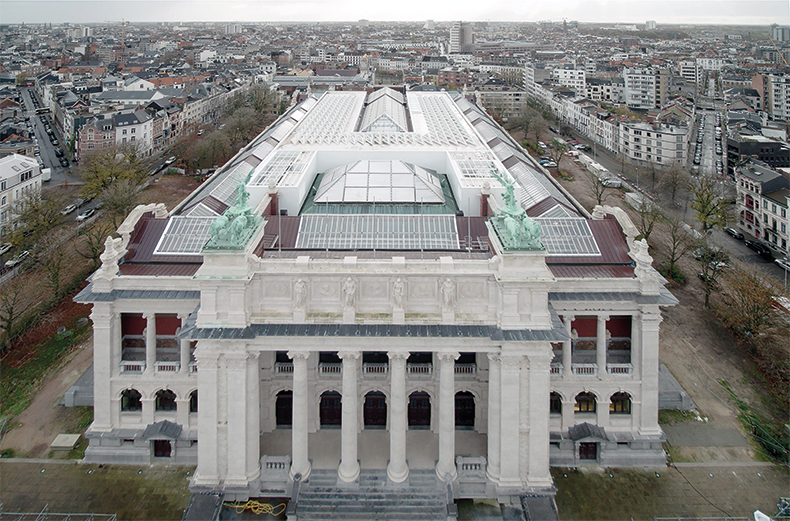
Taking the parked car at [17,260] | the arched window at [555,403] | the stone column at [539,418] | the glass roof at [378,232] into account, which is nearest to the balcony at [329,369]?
the glass roof at [378,232]

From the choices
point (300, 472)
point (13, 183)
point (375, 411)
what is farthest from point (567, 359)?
point (13, 183)

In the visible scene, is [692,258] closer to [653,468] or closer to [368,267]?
[653,468]

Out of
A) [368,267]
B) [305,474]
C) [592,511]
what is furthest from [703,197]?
[305,474]

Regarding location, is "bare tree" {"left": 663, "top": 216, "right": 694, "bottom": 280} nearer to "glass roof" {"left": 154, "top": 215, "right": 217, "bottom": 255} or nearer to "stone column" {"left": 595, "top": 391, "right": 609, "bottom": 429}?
"stone column" {"left": 595, "top": 391, "right": 609, "bottom": 429}

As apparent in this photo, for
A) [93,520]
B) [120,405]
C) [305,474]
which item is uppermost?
[120,405]

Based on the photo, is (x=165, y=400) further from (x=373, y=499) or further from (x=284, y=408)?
(x=373, y=499)

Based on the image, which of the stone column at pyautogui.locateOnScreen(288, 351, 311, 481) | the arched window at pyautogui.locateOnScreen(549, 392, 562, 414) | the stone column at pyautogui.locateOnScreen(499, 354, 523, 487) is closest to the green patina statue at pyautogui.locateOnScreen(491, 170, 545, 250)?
the stone column at pyautogui.locateOnScreen(499, 354, 523, 487)
